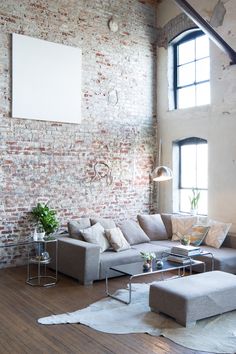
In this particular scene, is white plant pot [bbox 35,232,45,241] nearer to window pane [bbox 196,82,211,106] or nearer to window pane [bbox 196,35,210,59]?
window pane [bbox 196,82,211,106]

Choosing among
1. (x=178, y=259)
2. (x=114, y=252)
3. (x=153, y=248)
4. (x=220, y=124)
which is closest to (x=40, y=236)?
(x=114, y=252)

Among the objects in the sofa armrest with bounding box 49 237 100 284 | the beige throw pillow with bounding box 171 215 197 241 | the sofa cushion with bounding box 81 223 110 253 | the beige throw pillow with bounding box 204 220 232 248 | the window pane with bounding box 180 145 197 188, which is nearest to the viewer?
the sofa armrest with bounding box 49 237 100 284

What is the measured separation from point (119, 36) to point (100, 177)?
9.23ft

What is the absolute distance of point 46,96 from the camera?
6730 millimetres

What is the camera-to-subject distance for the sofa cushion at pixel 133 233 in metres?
6.53

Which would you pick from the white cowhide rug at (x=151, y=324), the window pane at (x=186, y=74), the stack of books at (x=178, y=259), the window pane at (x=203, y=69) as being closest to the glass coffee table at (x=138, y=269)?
the stack of books at (x=178, y=259)

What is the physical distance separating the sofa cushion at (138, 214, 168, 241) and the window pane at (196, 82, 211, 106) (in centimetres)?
239

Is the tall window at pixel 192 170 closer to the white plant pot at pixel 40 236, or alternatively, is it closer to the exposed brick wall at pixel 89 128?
the exposed brick wall at pixel 89 128

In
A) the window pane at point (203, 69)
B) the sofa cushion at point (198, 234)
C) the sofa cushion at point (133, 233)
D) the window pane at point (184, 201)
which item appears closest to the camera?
the sofa cushion at point (198, 234)

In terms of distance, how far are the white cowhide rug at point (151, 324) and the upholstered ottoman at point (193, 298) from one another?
93mm

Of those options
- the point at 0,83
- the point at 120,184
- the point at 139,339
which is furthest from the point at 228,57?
the point at 139,339

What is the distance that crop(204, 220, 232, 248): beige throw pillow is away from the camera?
20.6 feet

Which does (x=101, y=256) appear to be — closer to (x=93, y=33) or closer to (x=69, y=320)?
(x=69, y=320)

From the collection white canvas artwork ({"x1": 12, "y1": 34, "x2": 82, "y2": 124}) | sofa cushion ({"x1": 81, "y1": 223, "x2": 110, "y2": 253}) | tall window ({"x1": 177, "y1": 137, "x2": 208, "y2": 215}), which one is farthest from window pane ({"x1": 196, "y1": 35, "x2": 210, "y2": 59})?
sofa cushion ({"x1": 81, "y1": 223, "x2": 110, "y2": 253})
